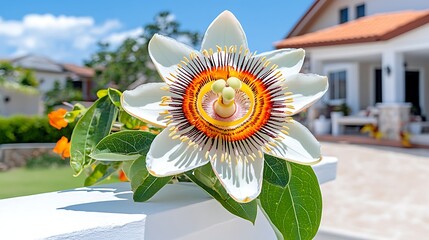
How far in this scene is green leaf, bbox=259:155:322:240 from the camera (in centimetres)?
98

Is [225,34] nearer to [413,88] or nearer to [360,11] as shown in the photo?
[413,88]

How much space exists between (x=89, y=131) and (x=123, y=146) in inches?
5.6

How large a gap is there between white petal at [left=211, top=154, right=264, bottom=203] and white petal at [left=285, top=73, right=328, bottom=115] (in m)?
0.19

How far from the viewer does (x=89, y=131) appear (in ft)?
3.58

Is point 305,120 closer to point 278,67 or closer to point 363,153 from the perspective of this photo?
point 363,153

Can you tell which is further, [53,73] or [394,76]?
[53,73]

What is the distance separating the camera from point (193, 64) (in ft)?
3.48

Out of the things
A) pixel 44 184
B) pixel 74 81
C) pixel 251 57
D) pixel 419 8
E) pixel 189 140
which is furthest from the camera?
pixel 74 81

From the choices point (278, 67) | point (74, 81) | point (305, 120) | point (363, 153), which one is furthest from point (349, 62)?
point (74, 81)

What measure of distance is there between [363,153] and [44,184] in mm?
7917

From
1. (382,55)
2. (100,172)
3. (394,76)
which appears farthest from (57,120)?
(382,55)

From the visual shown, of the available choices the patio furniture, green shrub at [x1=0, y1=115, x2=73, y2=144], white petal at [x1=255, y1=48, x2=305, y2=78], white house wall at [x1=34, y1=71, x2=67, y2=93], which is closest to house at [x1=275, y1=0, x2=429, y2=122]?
the patio furniture

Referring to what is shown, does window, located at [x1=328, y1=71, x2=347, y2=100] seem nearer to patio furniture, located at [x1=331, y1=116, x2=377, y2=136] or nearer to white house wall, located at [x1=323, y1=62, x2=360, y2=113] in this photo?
white house wall, located at [x1=323, y1=62, x2=360, y2=113]

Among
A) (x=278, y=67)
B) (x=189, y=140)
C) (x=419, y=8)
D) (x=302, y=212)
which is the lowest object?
(x=302, y=212)
